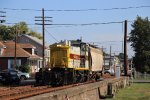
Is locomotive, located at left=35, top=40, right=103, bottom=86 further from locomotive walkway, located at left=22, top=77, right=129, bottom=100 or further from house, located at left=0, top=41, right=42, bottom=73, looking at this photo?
house, located at left=0, top=41, right=42, bottom=73

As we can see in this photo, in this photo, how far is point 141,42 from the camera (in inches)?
3191

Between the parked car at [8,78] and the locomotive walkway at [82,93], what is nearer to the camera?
the locomotive walkway at [82,93]

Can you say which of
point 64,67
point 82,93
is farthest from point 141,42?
point 82,93

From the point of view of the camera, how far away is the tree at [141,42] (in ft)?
256

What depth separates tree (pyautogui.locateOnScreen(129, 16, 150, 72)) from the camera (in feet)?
256

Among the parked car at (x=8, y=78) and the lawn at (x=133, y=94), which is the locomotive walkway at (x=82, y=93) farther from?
the parked car at (x=8, y=78)

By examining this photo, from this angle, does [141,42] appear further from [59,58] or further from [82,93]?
[82,93]

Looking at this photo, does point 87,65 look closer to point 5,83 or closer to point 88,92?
point 5,83

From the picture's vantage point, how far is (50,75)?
105 ft

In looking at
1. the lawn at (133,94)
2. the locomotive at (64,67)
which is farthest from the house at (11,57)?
the lawn at (133,94)

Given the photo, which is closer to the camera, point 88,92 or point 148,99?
point 88,92

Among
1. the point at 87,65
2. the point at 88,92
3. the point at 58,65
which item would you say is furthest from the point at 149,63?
the point at 88,92

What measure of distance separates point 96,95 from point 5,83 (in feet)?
54.5

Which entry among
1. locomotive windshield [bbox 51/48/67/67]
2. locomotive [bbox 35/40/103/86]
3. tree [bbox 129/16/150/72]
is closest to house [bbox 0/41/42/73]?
tree [bbox 129/16/150/72]
